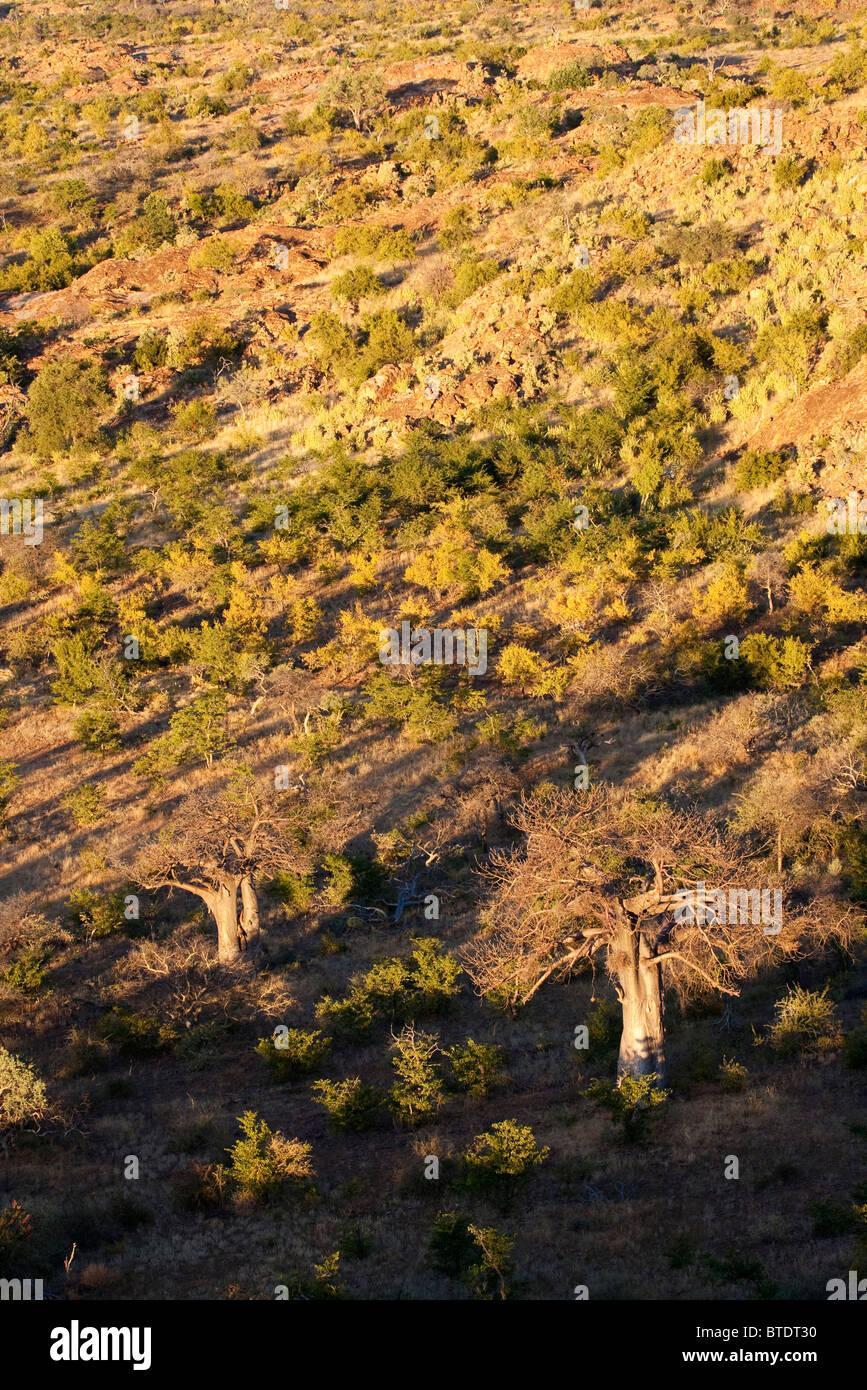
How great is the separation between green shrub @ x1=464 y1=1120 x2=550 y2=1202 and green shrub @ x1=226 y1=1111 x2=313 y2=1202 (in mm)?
2033

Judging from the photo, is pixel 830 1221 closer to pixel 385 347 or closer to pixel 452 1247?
pixel 452 1247

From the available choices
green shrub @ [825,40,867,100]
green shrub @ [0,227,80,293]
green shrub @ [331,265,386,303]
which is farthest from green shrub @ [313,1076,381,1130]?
green shrub @ [825,40,867,100]

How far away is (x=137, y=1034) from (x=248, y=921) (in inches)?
102

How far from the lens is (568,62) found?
55.5 meters

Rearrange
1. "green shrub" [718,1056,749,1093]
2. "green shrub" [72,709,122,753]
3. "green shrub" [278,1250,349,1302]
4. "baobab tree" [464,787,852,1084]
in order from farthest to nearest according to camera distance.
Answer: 1. "green shrub" [72,709,122,753]
2. "green shrub" [718,1056,749,1093]
3. "baobab tree" [464,787,852,1084]
4. "green shrub" [278,1250,349,1302]

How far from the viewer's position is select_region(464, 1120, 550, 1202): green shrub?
1181cm

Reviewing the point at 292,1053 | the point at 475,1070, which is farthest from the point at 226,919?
the point at 475,1070

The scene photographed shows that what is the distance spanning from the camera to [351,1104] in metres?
13.8

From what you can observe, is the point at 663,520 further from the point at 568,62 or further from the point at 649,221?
the point at 568,62

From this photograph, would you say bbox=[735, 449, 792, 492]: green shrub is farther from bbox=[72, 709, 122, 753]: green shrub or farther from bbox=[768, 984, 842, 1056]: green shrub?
bbox=[768, 984, 842, 1056]: green shrub

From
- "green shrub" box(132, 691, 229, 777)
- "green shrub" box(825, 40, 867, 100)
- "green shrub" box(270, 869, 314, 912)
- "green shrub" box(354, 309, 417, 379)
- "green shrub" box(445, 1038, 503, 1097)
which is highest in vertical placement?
"green shrub" box(825, 40, 867, 100)

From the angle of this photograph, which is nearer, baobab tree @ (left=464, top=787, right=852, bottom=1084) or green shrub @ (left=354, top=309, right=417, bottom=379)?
baobab tree @ (left=464, top=787, right=852, bottom=1084)

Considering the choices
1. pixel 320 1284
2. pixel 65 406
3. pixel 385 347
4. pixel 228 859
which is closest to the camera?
pixel 320 1284

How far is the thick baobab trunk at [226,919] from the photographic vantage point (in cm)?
1731
